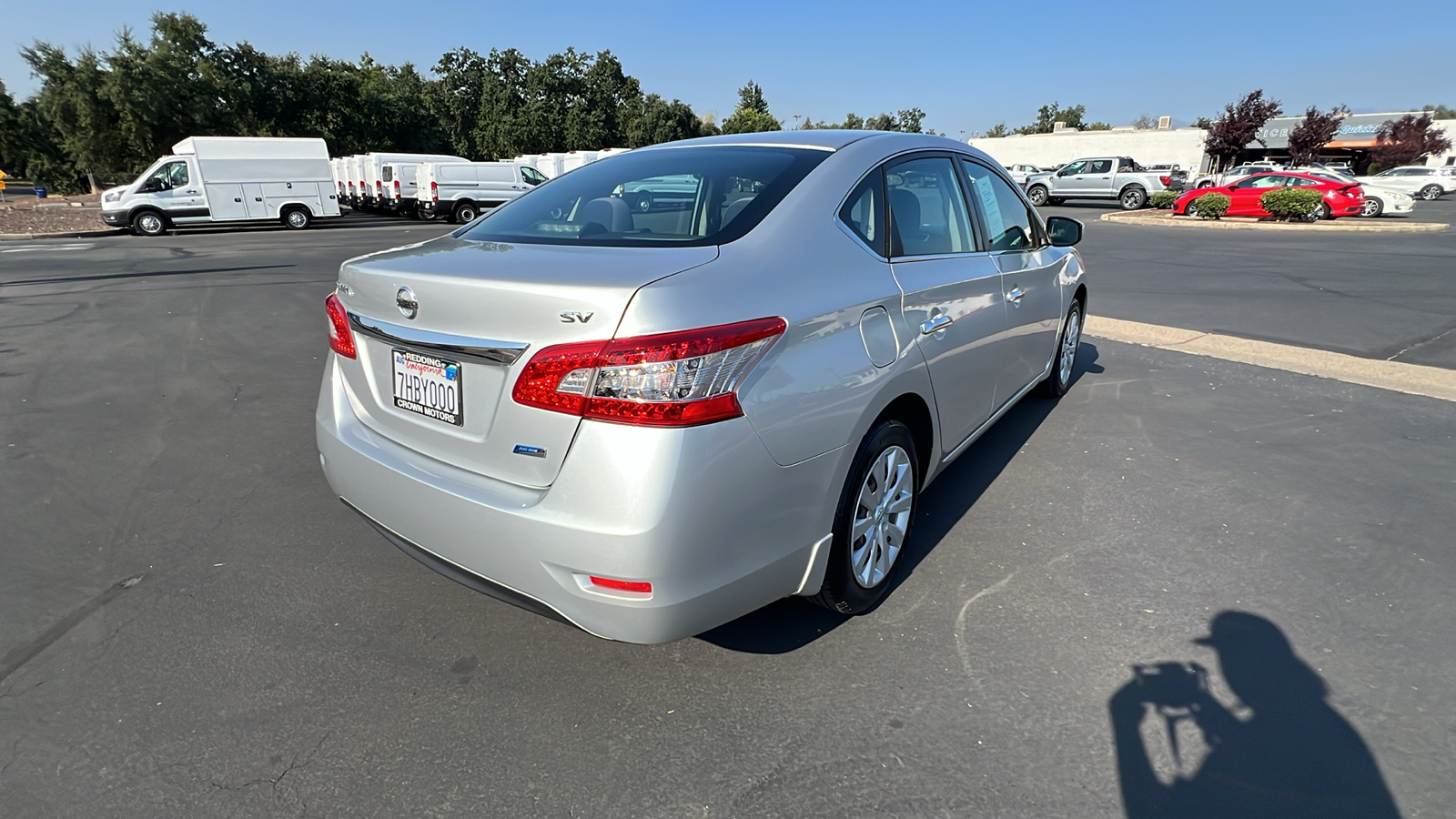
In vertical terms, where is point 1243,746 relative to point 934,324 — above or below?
below

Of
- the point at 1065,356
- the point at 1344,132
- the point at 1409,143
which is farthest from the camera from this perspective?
the point at 1344,132

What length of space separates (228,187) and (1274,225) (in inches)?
1150

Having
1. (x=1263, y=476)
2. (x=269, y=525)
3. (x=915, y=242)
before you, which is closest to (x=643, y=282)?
(x=915, y=242)

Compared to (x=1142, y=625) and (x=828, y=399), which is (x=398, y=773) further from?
(x=1142, y=625)

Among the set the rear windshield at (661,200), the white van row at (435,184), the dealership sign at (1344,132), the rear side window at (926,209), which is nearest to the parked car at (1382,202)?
the white van row at (435,184)

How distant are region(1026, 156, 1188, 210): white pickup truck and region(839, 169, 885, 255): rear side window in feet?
93.8

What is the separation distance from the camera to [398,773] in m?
2.24

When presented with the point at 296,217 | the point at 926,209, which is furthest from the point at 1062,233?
the point at 296,217

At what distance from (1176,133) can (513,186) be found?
4120cm

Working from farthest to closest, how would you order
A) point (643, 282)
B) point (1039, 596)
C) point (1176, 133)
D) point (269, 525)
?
point (1176, 133) → point (269, 525) → point (1039, 596) → point (643, 282)

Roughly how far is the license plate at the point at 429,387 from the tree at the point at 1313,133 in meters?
59.4

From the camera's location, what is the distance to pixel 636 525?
205 centimetres

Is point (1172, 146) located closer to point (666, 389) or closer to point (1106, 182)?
point (1106, 182)

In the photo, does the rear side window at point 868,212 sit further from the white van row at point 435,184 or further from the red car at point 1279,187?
the red car at point 1279,187
